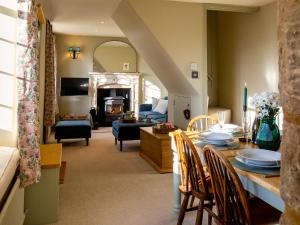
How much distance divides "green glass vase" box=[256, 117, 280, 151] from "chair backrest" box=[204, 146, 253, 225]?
503 millimetres

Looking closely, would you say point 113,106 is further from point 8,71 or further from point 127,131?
point 8,71

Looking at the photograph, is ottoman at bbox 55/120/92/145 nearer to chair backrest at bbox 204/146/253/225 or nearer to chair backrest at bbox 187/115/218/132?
chair backrest at bbox 187/115/218/132

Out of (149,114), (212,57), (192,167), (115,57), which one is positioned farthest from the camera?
(115,57)

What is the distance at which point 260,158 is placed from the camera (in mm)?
1691

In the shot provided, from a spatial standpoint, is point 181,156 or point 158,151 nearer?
point 181,156

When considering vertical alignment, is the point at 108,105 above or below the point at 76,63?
below

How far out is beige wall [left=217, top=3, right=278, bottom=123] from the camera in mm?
4664

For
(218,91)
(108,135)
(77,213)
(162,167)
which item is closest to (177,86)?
(218,91)

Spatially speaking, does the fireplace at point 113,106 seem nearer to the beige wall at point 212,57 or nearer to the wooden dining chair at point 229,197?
the beige wall at point 212,57

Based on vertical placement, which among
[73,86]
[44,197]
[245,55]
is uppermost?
[245,55]

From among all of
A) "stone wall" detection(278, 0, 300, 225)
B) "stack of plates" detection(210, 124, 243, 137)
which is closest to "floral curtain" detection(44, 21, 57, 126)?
"stack of plates" detection(210, 124, 243, 137)

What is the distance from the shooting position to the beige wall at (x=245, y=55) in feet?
15.3

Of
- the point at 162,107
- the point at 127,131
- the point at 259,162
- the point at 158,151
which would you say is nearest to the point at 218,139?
the point at 259,162

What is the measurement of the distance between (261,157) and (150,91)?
7205 millimetres
